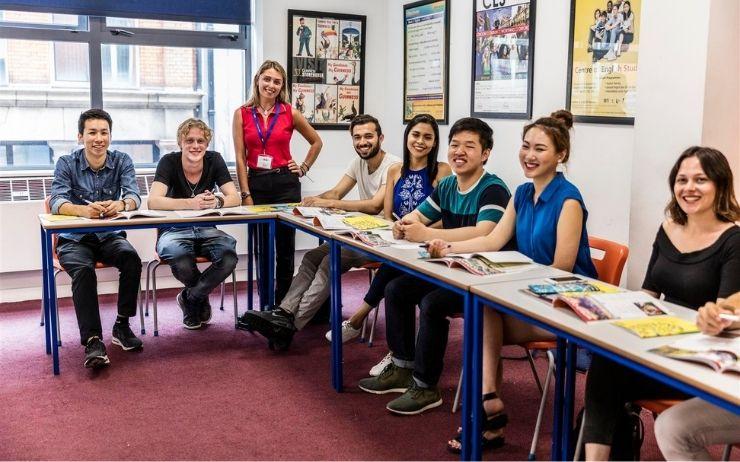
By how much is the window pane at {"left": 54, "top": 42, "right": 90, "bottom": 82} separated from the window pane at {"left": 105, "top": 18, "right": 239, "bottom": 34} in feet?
0.88

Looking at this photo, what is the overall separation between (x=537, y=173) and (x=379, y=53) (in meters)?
3.28

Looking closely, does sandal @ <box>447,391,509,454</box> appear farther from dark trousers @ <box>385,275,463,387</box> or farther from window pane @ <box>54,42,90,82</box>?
window pane @ <box>54,42,90,82</box>

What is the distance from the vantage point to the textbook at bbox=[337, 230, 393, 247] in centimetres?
302

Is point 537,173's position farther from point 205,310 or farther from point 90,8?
point 90,8

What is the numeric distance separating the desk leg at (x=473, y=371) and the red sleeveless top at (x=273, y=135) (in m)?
2.28

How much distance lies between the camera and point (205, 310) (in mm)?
4383

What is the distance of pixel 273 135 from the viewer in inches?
170

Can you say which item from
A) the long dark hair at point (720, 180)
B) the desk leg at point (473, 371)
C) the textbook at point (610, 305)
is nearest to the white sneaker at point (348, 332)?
the desk leg at point (473, 371)

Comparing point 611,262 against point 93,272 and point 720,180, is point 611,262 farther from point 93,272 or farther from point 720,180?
point 93,272

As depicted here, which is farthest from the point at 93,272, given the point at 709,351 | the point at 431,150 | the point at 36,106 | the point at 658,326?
the point at 709,351

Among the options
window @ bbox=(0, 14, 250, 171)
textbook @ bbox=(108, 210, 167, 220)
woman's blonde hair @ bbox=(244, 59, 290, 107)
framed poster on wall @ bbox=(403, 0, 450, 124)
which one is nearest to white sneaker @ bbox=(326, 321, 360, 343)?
textbook @ bbox=(108, 210, 167, 220)

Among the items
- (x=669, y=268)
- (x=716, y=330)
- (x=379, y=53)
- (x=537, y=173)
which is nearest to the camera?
(x=716, y=330)

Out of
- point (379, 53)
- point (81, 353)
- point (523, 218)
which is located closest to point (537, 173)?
point (523, 218)

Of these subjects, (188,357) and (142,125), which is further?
(142,125)
